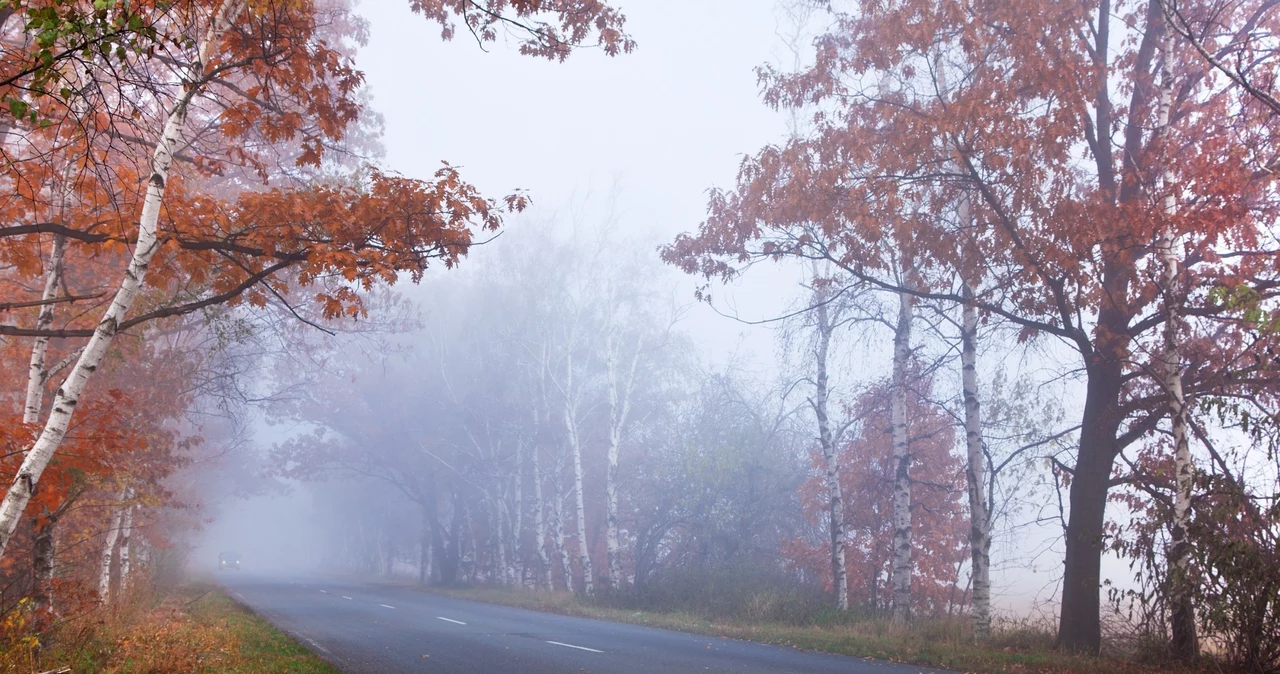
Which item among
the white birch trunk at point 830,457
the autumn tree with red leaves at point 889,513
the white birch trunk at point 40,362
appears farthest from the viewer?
the autumn tree with red leaves at point 889,513

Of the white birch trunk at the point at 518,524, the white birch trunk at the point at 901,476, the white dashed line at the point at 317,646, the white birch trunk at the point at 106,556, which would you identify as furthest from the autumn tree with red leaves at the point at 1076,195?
the white birch trunk at the point at 518,524

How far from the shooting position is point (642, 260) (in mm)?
32562

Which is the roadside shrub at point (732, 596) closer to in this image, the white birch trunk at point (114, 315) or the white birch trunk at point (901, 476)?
the white birch trunk at point (901, 476)

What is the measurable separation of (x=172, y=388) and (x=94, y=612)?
25.2ft

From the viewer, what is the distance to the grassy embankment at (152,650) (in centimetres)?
867

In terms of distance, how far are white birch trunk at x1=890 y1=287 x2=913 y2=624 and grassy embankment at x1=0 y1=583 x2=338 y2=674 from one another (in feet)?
33.8

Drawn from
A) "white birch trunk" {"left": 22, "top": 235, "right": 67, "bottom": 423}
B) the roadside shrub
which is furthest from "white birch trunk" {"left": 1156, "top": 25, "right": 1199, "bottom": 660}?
"white birch trunk" {"left": 22, "top": 235, "right": 67, "bottom": 423}

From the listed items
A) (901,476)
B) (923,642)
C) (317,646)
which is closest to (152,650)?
(317,646)

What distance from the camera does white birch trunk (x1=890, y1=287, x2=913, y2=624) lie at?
1595 cm

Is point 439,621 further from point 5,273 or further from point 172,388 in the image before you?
point 5,273

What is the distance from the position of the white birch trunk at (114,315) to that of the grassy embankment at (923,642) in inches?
396

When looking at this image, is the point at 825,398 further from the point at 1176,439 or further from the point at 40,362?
the point at 40,362

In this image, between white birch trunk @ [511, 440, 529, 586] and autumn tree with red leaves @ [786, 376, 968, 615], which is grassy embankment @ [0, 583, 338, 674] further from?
white birch trunk @ [511, 440, 529, 586]

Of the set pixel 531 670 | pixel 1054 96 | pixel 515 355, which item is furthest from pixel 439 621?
pixel 515 355
